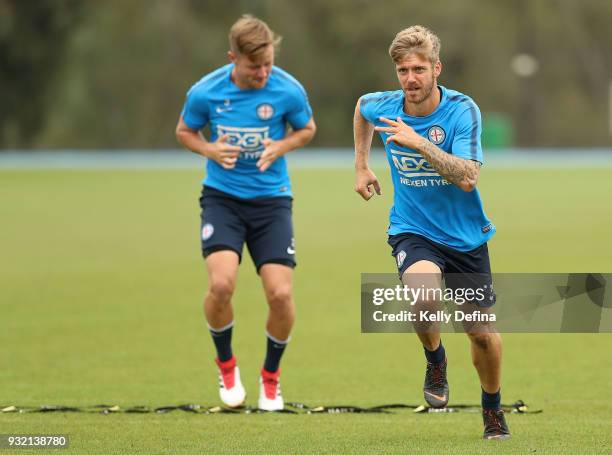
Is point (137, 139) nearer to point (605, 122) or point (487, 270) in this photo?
point (605, 122)

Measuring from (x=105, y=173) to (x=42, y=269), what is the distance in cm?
2193

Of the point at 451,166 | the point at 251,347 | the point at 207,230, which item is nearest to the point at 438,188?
the point at 451,166

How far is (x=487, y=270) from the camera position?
7277 millimetres

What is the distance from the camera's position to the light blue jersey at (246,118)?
8.62 meters

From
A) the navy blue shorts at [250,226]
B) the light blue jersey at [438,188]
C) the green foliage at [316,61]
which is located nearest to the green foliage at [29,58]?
the green foliage at [316,61]

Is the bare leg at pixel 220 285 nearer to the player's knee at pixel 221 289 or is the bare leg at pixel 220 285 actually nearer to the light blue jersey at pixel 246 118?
the player's knee at pixel 221 289

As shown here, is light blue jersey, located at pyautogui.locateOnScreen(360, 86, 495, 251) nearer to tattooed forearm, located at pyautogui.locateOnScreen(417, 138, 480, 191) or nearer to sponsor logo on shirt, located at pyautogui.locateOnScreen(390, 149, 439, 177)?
sponsor logo on shirt, located at pyautogui.locateOnScreen(390, 149, 439, 177)

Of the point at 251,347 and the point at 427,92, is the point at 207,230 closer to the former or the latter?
the point at 427,92

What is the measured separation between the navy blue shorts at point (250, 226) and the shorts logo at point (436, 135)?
75.5 inches

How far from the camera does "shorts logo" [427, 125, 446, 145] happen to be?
711 centimetres

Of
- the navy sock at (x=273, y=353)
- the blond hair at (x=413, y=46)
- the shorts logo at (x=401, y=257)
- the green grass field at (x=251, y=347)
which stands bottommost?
the green grass field at (x=251, y=347)

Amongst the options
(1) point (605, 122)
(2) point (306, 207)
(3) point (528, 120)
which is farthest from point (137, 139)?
(2) point (306, 207)

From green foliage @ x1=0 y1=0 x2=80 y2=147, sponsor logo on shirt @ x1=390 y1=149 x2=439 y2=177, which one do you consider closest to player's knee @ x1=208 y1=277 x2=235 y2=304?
sponsor logo on shirt @ x1=390 y1=149 x2=439 y2=177

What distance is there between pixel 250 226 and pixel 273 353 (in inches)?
35.9
